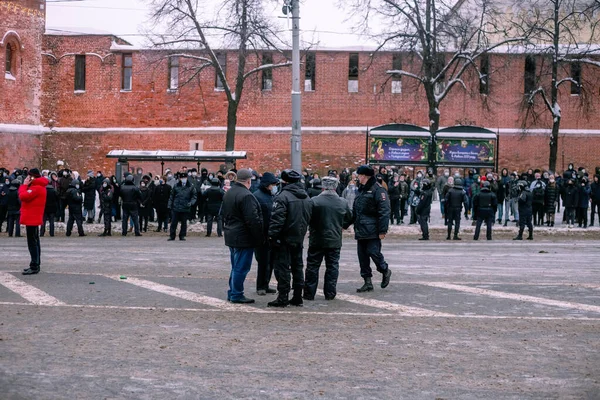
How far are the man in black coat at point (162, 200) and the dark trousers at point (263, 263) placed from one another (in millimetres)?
13581

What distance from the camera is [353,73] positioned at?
45.7 m

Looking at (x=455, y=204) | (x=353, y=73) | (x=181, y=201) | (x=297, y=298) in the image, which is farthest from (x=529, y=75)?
(x=297, y=298)

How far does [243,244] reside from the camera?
39.1 ft

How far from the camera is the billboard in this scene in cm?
3120

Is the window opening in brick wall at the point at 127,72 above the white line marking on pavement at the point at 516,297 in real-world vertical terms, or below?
above

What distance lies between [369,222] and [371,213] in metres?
0.15

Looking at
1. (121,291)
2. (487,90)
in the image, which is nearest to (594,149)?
(487,90)

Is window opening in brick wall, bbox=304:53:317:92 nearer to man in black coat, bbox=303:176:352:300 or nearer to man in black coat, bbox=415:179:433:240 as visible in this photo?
man in black coat, bbox=415:179:433:240

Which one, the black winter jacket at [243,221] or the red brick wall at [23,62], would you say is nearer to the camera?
the black winter jacket at [243,221]

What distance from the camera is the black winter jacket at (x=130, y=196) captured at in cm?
2450

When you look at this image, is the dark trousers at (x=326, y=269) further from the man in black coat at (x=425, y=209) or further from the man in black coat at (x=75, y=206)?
the man in black coat at (x=75, y=206)

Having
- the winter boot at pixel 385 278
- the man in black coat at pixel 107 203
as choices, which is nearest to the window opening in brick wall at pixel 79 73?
the man in black coat at pixel 107 203

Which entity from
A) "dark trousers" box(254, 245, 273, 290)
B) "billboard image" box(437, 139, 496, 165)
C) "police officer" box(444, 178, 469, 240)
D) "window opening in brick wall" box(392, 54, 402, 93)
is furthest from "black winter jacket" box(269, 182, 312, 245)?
"window opening in brick wall" box(392, 54, 402, 93)

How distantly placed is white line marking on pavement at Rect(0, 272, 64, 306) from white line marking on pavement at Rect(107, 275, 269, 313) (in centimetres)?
149
